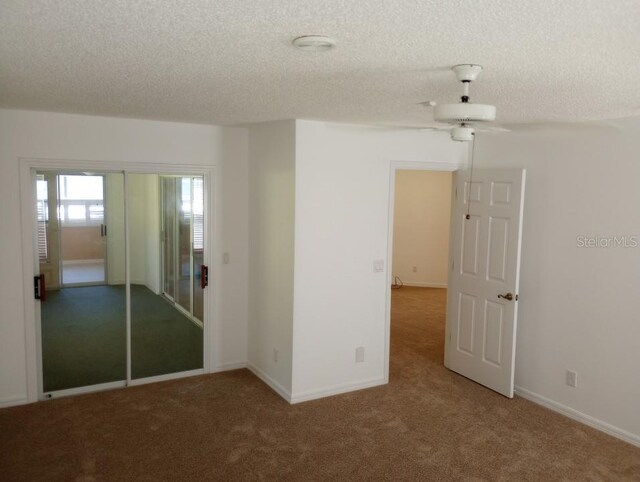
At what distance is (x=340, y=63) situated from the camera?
238 cm

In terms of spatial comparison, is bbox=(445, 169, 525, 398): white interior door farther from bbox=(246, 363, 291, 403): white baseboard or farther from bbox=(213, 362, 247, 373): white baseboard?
bbox=(213, 362, 247, 373): white baseboard

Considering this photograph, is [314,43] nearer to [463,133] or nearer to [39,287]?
[463,133]

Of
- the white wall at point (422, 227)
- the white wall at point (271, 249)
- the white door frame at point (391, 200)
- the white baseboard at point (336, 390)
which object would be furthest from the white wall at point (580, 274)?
the white wall at point (422, 227)

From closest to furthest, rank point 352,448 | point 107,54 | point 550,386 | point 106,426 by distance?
1. point 107,54
2. point 352,448
3. point 106,426
4. point 550,386

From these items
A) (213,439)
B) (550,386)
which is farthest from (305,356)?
(550,386)

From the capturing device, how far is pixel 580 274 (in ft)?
13.5

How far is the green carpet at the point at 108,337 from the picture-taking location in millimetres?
4488

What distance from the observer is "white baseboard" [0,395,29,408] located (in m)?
4.19

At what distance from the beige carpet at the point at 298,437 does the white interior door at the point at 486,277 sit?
28 centimetres

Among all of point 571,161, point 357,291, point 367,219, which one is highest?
point 571,161

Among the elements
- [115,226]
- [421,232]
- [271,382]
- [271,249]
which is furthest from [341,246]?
[421,232]

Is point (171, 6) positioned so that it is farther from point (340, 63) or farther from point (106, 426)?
point (106, 426)

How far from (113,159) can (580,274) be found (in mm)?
3983

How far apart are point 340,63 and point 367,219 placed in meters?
2.39
